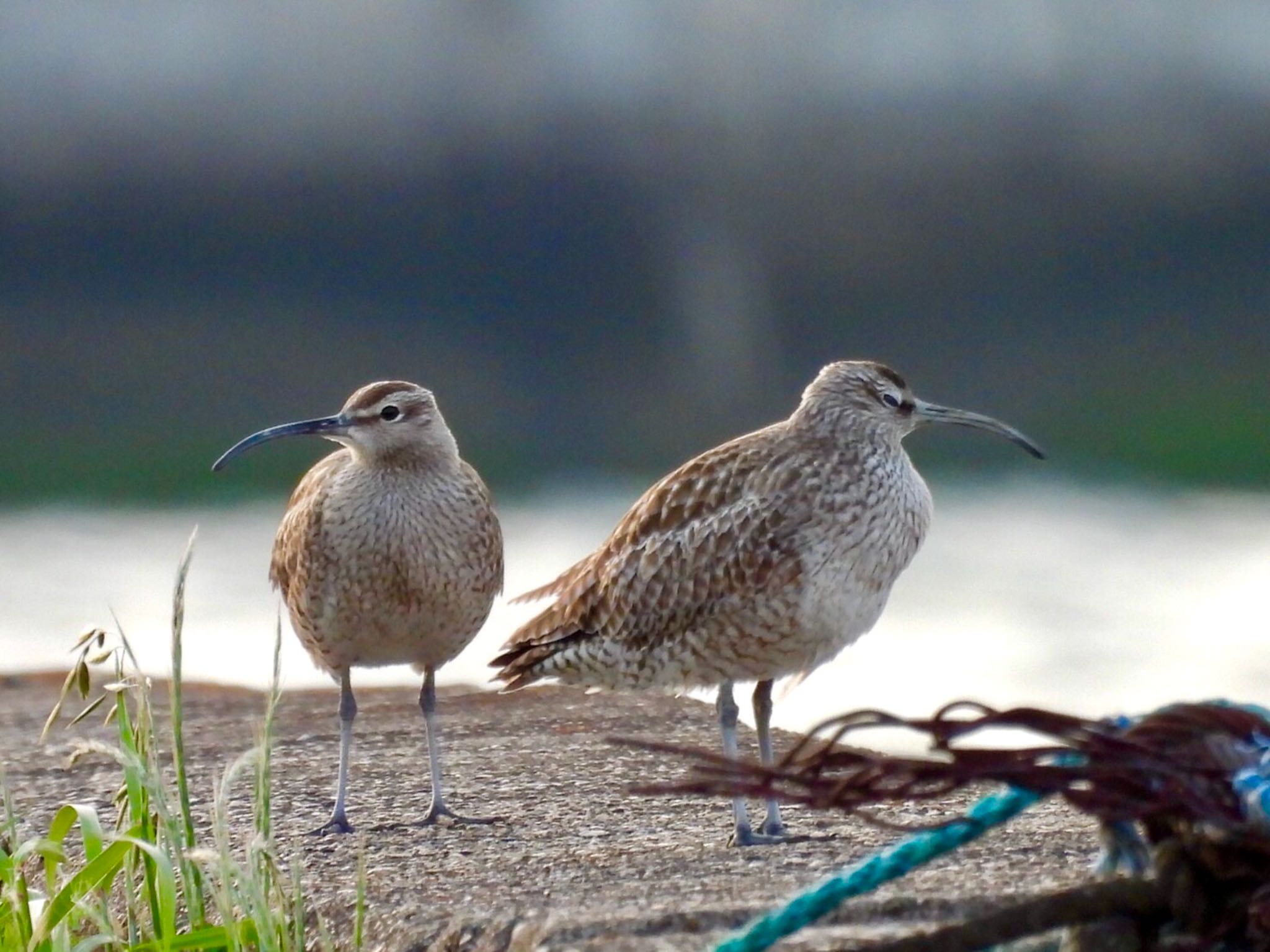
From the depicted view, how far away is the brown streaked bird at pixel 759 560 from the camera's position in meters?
4.31

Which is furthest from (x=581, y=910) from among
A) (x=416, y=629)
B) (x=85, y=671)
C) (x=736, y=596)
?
(x=416, y=629)

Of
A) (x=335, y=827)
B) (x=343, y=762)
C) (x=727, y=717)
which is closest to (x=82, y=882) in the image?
(x=335, y=827)

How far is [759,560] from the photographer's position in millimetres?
4328

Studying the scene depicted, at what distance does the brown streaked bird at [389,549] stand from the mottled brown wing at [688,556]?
22 cm

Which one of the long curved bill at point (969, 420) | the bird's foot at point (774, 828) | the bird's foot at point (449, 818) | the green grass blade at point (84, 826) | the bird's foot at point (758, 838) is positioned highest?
the long curved bill at point (969, 420)

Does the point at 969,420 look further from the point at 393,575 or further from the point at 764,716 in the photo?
the point at 393,575

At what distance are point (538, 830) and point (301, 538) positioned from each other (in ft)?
4.43

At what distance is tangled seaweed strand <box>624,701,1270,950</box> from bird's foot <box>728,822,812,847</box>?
1.94m

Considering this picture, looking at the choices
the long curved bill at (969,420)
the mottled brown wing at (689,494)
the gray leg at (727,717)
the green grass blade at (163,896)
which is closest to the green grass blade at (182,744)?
the green grass blade at (163,896)

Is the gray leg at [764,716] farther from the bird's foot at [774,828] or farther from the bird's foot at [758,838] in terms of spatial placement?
the bird's foot at [758,838]

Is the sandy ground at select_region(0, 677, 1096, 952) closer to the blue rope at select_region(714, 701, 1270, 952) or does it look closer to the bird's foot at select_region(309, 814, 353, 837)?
the bird's foot at select_region(309, 814, 353, 837)

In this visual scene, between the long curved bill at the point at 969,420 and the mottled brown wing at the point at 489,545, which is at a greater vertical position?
the long curved bill at the point at 969,420

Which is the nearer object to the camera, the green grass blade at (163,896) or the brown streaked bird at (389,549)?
the green grass blade at (163,896)

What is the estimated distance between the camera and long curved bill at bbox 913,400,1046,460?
484 cm
